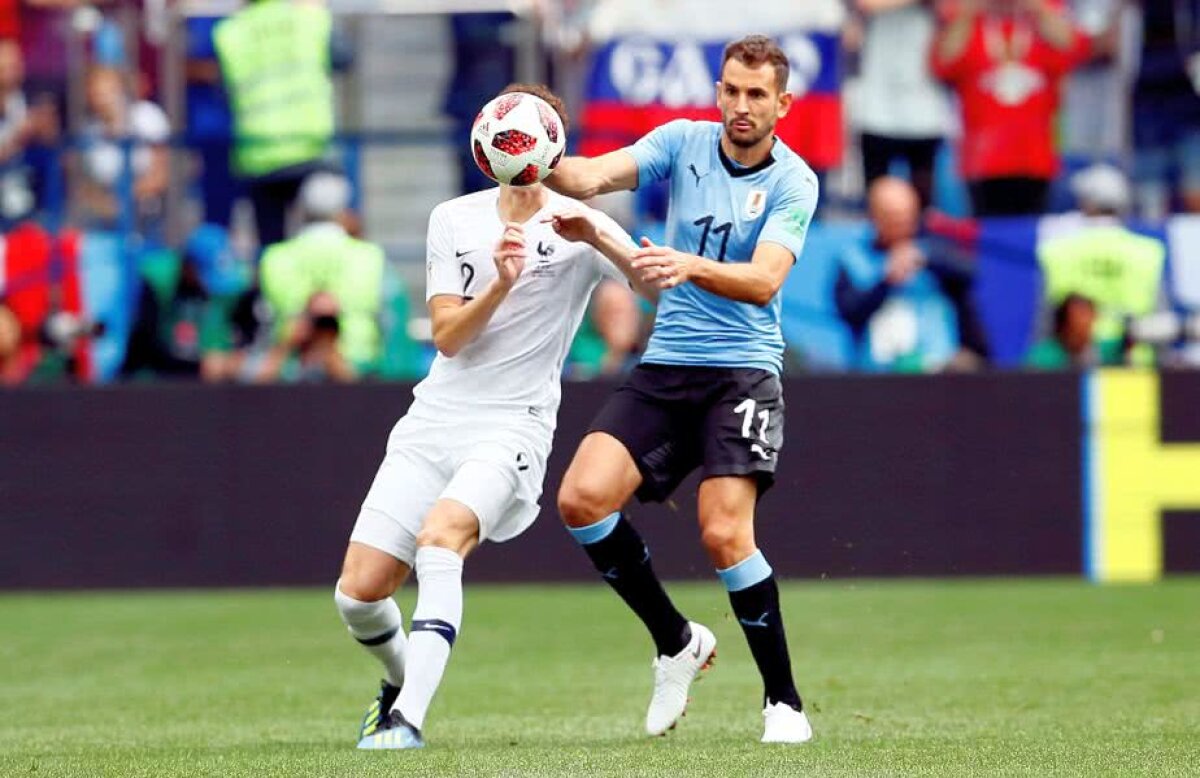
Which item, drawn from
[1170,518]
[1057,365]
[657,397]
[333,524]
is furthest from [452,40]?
[657,397]

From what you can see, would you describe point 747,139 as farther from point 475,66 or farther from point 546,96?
point 475,66

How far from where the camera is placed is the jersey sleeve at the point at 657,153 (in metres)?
8.19

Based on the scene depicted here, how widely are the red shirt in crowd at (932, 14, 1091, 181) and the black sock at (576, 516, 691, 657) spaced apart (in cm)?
832

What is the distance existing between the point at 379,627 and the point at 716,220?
1885 mm

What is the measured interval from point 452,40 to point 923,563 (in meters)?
5.10

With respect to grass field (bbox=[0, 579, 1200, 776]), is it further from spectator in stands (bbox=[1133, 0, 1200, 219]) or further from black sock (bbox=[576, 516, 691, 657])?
spectator in stands (bbox=[1133, 0, 1200, 219])

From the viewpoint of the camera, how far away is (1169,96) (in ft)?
55.3

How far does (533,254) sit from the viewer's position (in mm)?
7973

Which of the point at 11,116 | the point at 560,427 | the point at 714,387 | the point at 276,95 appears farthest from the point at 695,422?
the point at 11,116

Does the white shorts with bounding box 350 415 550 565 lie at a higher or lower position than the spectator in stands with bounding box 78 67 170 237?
lower

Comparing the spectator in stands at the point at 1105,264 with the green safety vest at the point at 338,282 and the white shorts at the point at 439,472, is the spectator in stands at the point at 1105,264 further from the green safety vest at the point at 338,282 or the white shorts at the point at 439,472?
the white shorts at the point at 439,472

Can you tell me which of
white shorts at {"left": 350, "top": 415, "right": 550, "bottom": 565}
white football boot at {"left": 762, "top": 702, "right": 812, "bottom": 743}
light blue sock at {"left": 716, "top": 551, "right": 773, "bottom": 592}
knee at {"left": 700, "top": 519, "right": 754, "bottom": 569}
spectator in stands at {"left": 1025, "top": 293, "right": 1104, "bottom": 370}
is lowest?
white football boot at {"left": 762, "top": 702, "right": 812, "bottom": 743}

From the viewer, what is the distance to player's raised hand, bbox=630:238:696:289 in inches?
287

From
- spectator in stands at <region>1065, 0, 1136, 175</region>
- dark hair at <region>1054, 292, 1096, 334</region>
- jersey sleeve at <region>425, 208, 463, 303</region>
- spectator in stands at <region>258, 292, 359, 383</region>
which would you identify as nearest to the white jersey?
jersey sleeve at <region>425, 208, 463, 303</region>
